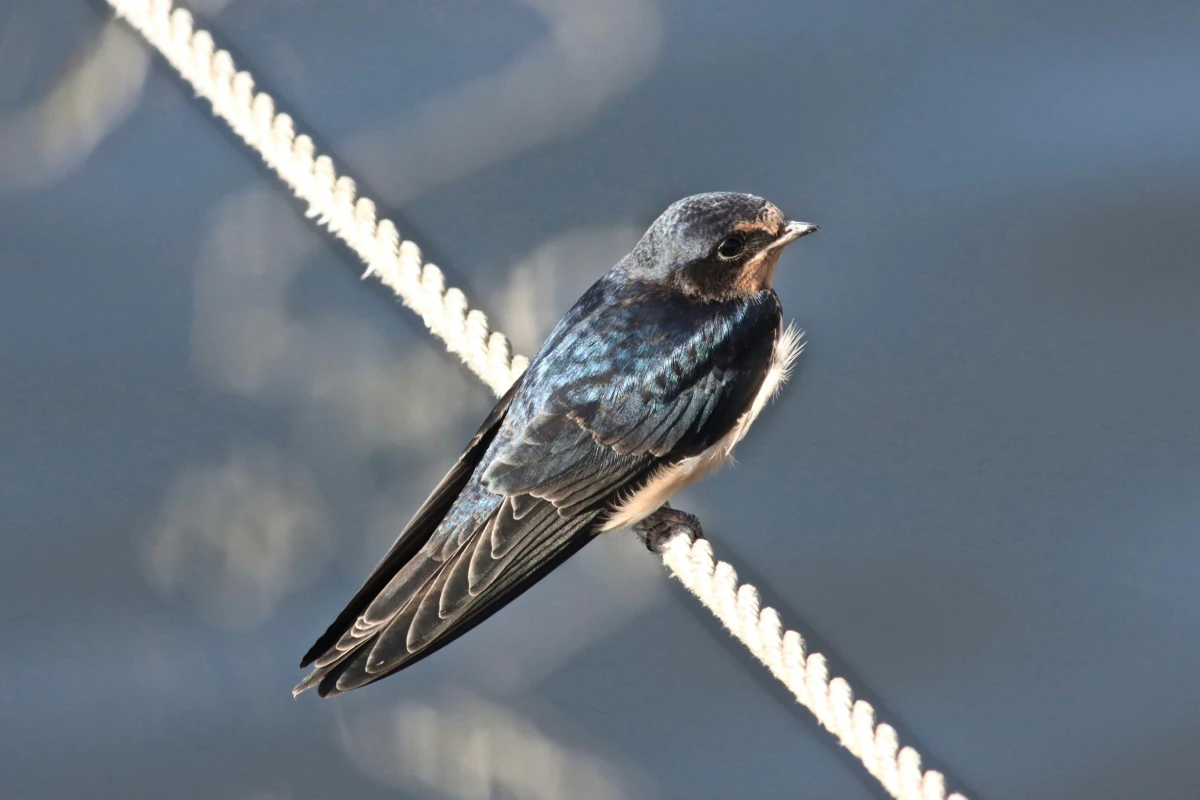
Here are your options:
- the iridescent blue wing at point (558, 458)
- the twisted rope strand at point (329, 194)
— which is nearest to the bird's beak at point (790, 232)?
the iridescent blue wing at point (558, 458)

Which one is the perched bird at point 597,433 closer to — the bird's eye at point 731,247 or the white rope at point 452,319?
the bird's eye at point 731,247

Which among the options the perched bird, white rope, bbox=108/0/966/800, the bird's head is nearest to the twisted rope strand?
white rope, bbox=108/0/966/800

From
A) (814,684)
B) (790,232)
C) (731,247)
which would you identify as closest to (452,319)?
(731,247)

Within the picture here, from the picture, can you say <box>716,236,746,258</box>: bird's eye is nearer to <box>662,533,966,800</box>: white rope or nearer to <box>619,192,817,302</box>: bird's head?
<box>619,192,817,302</box>: bird's head

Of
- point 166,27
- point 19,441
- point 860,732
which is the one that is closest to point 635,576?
point 860,732

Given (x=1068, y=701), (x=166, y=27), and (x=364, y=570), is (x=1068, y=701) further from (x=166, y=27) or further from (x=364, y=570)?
(x=166, y=27)

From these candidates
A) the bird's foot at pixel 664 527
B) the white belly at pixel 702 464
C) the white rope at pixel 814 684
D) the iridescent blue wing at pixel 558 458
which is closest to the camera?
the white rope at pixel 814 684

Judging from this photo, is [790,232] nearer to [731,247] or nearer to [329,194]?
[731,247]

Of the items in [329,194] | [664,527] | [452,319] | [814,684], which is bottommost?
[814,684]
